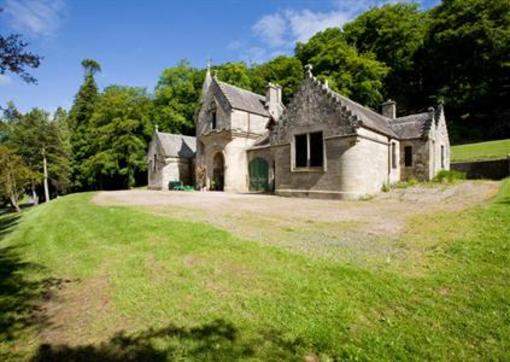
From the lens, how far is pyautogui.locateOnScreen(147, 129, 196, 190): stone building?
1245 inches

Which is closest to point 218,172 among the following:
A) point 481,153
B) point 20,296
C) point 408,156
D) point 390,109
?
point 408,156

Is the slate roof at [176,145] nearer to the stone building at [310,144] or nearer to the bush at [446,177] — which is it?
the stone building at [310,144]

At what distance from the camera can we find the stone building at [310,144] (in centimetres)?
1543

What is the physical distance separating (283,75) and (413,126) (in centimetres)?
2648

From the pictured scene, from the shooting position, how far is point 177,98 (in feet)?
147

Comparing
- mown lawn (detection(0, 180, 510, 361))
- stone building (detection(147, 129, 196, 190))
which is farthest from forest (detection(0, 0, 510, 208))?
mown lawn (detection(0, 180, 510, 361))

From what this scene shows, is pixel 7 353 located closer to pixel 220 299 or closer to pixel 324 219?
pixel 220 299

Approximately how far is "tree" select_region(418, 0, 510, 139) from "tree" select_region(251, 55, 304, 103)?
771 inches

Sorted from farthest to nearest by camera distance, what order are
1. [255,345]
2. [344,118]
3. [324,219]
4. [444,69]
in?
[444,69], [344,118], [324,219], [255,345]

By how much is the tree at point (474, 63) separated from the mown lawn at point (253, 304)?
4039 centimetres

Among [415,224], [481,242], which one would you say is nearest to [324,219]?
[415,224]

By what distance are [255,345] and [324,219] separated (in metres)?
6.44

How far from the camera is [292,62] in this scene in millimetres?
42500

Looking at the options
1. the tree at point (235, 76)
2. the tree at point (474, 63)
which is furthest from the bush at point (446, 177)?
the tree at point (235, 76)
